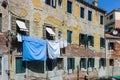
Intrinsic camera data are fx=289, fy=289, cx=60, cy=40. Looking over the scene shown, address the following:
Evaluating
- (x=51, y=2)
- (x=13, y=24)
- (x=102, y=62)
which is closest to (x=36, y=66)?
(x=13, y=24)

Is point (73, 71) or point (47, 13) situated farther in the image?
point (73, 71)

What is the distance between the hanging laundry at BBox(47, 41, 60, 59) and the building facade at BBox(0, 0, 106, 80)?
71 cm

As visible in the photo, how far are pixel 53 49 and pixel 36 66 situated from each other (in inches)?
92.9

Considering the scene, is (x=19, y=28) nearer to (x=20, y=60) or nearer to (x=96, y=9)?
(x=20, y=60)

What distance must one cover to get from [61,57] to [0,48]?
8.71 m

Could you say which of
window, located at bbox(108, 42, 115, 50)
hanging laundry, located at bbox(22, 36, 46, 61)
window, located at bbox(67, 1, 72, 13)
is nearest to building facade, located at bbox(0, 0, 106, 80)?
window, located at bbox(67, 1, 72, 13)

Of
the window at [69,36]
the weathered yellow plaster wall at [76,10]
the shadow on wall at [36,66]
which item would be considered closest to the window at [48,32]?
the shadow on wall at [36,66]

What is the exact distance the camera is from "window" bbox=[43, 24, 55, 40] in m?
24.8

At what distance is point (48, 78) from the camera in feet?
81.8

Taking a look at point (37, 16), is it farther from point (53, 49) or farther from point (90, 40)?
point (90, 40)

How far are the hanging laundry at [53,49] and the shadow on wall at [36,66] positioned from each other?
1.06 metres

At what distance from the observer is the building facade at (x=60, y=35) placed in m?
20.9

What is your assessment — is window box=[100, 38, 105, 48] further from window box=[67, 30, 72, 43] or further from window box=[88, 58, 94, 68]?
window box=[67, 30, 72, 43]

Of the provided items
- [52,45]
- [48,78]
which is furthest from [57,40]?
[48,78]
